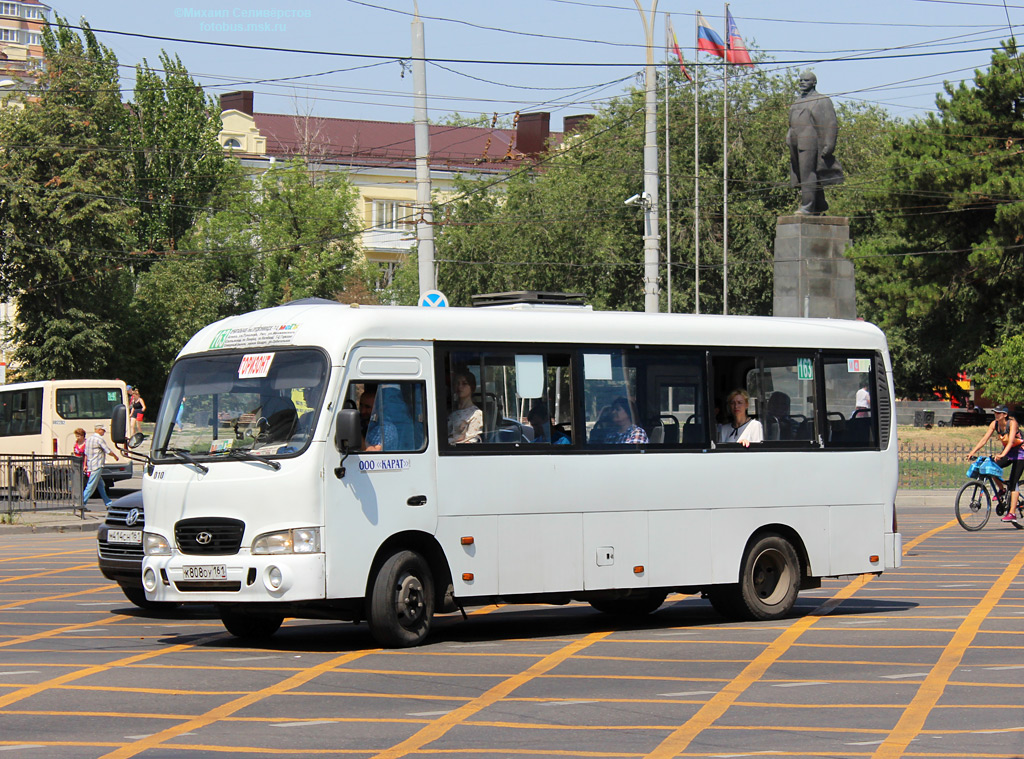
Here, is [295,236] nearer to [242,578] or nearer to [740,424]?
[740,424]

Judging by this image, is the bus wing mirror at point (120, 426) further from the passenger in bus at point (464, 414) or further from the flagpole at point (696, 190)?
the flagpole at point (696, 190)

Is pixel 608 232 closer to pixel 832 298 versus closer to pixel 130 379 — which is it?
pixel 130 379

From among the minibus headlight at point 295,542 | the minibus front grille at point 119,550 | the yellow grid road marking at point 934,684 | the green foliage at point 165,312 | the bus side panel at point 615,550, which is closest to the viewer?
the yellow grid road marking at point 934,684

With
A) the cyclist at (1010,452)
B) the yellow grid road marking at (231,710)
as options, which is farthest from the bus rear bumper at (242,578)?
the cyclist at (1010,452)

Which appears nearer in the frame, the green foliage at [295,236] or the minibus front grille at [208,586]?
the minibus front grille at [208,586]

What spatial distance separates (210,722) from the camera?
828 cm

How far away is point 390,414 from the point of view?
11.5 meters

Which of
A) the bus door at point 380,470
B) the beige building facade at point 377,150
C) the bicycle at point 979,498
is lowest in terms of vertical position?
the bicycle at point 979,498

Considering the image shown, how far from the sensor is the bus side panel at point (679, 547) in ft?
41.9

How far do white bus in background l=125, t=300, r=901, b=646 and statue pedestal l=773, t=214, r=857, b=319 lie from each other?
16.2 meters

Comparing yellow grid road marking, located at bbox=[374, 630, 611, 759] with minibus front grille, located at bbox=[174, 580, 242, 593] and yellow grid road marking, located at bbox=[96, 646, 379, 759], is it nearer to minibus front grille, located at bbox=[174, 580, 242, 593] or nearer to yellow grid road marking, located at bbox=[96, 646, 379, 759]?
yellow grid road marking, located at bbox=[96, 646, 379, 759]

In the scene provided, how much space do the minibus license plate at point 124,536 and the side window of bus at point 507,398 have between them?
3806 mm

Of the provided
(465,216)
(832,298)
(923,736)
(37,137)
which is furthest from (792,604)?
(465,216)

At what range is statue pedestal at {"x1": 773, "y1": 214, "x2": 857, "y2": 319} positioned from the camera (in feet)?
99.5
